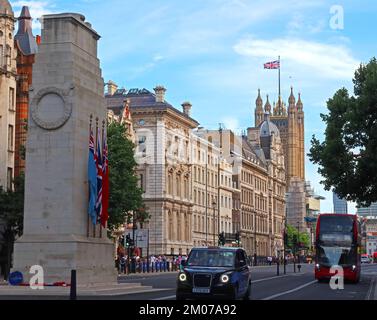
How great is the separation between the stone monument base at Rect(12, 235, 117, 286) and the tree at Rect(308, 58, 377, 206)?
765 inches

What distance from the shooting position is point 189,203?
99.3 m

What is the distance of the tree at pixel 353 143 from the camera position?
45.0 meters

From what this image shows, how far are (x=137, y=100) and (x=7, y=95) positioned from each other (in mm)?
37922

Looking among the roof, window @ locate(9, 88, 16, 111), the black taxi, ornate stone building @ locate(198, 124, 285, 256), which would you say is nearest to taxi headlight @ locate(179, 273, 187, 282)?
→ the black taxi

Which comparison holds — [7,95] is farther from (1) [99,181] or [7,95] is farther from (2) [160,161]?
(2) [160,161]

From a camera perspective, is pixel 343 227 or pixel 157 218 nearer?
pixel 343 227

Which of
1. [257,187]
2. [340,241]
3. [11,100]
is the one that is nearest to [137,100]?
[11,100]

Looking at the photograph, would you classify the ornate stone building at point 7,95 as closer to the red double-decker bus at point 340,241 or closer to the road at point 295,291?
the road at point 295,291

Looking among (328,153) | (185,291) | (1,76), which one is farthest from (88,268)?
(1,76)

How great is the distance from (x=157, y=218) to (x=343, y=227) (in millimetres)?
48539

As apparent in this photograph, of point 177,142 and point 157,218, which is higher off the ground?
point 177,142

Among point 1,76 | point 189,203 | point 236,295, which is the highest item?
point 1,76

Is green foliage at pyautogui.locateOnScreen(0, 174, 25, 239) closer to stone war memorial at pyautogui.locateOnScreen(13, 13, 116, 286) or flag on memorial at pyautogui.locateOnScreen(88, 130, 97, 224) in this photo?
stone war memorial at pyautogui.locateOnScreen(13, 13, 116, 286)
